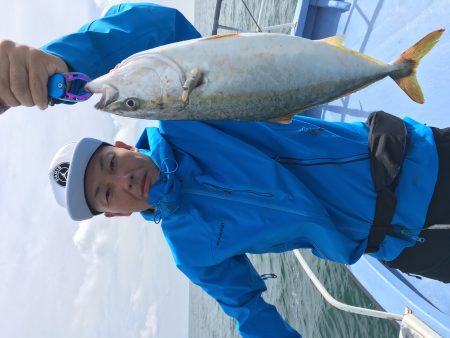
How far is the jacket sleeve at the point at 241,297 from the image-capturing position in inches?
116

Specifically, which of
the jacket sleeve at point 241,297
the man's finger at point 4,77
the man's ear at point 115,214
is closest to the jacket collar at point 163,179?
the man's ear at point 115,214

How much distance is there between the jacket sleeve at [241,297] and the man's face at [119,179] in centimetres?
70

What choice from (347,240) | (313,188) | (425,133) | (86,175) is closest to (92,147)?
(86,175)

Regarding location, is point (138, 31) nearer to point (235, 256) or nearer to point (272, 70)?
point (272, 70)

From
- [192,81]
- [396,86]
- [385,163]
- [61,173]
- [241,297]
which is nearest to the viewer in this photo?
[192,81]

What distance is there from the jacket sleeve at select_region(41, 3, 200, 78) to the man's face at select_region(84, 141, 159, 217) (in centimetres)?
80

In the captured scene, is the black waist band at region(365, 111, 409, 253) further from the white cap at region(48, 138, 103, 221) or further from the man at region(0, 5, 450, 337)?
the white cap at region(48, 138, 103, 221)

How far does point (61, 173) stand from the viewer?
10.2 ft

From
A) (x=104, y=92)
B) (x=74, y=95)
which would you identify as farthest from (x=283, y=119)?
(x=74, y=95)

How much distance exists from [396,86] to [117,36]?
10.3ft

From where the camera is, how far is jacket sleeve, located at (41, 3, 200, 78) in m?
2.04

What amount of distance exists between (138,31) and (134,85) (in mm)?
724

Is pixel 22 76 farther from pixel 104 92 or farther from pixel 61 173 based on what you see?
pixel 61 173

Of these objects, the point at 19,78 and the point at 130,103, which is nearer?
the point at 19,78
